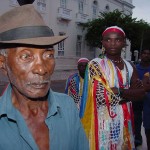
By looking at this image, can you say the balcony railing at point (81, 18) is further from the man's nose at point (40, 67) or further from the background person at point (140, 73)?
the man's nose at point (40, 67)

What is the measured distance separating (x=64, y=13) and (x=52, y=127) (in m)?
20.5

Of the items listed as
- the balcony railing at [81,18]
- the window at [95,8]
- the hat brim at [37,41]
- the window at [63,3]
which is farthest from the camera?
the window at [95,8]

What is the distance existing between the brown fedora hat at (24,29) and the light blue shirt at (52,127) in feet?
1.08

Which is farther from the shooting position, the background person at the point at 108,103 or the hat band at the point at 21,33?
the background person at the point at 108,103

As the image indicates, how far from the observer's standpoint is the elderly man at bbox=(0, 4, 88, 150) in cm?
135

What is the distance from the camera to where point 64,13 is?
21.4 metres

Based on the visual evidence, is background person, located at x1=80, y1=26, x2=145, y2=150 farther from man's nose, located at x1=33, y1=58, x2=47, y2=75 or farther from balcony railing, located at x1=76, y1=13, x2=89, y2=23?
balcony railing, located at x1=76, y1=13, x2=89, y2=23

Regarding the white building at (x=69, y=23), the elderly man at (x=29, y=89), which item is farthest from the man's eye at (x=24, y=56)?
the white building at (x=69, y=23)

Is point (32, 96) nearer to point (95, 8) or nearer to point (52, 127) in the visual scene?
point (52, 127)

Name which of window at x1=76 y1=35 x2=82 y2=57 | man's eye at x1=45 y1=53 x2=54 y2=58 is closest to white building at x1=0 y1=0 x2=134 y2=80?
window at x1=76 y1=35 x2=82 y2=57

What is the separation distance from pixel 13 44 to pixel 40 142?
0.53 metres

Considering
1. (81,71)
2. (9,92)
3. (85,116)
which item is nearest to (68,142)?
(9,92)

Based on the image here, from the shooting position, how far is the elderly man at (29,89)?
1354 mm

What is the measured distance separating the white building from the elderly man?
17.5m
